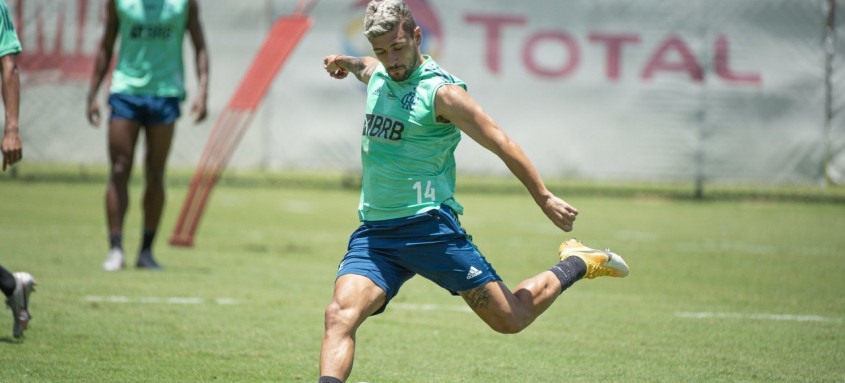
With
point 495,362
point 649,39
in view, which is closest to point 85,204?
point 649,39

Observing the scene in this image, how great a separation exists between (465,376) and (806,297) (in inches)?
165

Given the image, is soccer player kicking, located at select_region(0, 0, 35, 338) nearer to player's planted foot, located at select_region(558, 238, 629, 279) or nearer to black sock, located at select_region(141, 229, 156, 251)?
player's planted foot, located at select_region(558, 238, 629, 279)

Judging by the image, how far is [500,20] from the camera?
60.5ft

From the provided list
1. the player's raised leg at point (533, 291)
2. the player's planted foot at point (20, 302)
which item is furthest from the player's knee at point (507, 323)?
the player's planted foot at point (20, 302)

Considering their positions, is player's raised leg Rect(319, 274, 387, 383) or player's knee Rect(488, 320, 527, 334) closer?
player's raised leg Rect(319, 274, 387, 383)

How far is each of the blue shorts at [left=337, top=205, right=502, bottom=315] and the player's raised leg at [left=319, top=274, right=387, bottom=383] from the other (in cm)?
11

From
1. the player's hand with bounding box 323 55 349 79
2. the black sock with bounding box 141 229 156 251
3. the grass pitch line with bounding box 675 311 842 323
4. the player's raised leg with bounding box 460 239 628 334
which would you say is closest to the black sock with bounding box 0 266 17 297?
the player's hand with bounding box 323 55 349 79

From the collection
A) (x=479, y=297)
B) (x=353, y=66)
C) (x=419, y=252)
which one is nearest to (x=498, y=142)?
(x=419, y=252)

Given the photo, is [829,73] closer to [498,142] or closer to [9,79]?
[498,142]

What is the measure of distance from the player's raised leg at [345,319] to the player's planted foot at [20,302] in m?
2.37

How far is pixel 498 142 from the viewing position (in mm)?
5316

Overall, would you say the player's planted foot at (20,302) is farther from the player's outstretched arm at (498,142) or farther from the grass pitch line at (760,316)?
the grass pitch line at (760,316)

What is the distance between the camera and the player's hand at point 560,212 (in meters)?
5.30

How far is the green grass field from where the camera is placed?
647 cm
